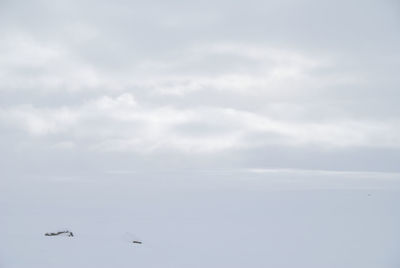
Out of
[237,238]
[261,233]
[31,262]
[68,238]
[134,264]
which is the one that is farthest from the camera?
[261,233]

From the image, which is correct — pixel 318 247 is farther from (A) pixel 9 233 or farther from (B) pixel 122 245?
(A) pixel 9 233

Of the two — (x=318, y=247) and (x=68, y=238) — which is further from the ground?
(x=68, y=238)

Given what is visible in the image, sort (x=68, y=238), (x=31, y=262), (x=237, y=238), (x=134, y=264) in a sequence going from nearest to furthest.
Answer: (x=31, y=262) → (x=134, y=264) → (x=68, y=238) → (x=237, y=238)

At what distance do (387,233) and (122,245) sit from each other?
44.8 m

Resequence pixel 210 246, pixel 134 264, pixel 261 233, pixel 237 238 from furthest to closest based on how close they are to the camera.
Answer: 1. pixel 261 233
2. pixel 237 238
3. pixel 210 246
4. pixel 134 264

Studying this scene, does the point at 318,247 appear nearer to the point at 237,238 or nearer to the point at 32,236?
the point at 237,238

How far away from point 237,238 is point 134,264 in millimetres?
21771

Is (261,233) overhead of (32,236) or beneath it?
beneath

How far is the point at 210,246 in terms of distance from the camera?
136ft

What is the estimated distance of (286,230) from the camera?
5903 centimetres

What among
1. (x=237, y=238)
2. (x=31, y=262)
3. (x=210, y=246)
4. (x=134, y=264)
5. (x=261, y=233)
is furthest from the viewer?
(x=261, y=233)

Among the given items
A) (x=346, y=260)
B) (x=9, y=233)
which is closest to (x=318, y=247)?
(x=346, y=260)

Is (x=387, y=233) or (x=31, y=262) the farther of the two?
(x=387, y=233)

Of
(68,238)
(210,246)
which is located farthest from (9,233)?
(210,246)
